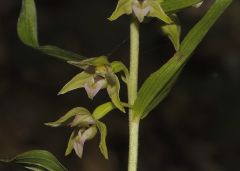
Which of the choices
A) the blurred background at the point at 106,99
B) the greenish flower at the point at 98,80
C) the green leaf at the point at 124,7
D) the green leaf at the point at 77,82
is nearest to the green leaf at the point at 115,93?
the greenish flower at the point at 98,80

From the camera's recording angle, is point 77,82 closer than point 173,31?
Yes

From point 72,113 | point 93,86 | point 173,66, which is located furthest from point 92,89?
point 173,66

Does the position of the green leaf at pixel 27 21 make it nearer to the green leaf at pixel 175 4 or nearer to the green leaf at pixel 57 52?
the green leaf at pixel 57 52

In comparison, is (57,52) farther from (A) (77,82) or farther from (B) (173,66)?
(B) (173,66)

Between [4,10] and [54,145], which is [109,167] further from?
[4,10]

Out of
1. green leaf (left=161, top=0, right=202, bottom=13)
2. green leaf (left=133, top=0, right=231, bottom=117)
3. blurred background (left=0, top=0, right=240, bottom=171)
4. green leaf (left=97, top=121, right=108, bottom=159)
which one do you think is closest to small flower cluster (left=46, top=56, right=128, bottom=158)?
green leaf (left=97, top=121, right=108, bottom=159)

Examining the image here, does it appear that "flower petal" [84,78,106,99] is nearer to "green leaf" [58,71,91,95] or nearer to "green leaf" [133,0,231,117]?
"green leaf" [58,71,91,95]
